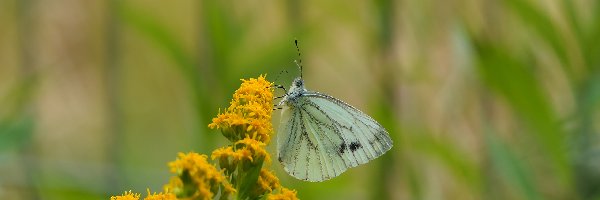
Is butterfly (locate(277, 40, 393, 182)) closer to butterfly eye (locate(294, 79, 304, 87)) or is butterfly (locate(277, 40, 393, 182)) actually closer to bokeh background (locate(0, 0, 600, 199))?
butterfly eye (locate(294, 79, 304, 87))

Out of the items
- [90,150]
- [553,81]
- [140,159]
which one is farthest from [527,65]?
[90,150]

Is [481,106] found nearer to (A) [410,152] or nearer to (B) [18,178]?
(A) [410,152]

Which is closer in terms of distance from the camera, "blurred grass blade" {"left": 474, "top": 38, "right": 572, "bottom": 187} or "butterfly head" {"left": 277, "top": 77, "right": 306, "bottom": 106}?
"butterfly head" {"left": 277, "top": 77, "right": 306, "bottom": 106}

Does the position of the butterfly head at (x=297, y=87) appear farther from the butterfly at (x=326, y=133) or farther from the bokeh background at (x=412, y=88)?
the bokeh background at (x=412, y=88)

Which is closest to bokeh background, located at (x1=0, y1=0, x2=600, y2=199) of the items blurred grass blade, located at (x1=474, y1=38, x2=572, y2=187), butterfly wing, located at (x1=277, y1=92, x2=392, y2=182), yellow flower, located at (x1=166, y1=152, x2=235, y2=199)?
blurred grass blade, located at (x1=474, y1=38, x2=572, y2=187)

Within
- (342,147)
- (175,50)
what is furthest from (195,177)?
(175,50)

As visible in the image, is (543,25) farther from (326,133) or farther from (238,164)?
(238,164)

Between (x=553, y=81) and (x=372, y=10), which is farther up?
(x=372, y=10)
